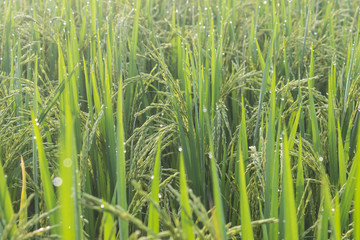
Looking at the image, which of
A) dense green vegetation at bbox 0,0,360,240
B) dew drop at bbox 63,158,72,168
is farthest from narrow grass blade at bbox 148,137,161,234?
dew drop at bbox 63,158,72,168

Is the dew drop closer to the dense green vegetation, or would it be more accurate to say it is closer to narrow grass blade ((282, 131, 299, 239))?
the dense green vegetation

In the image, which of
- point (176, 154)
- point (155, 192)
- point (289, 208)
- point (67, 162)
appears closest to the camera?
point (67, 162)

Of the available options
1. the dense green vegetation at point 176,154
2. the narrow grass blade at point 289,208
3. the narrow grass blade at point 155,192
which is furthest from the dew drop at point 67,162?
the narrow grass blade at point 289,208

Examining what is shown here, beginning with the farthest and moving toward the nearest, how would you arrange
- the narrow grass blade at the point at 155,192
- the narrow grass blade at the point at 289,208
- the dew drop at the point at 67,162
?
1. the narrow grass blade at the point at 155,192
2. the narrow grass blade at the point at 289,208
3. the dew drop at the point at 67,162

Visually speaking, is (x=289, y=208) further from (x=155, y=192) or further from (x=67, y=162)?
(x=67, y=162)

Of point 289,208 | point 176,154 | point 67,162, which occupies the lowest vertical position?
point 176,154

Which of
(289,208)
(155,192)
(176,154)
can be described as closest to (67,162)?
(155,192)

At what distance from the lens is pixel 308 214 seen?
1.35 meters

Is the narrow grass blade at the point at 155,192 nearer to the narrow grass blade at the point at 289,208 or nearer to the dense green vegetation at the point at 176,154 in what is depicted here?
the dense green vegetation at the point at 176,154

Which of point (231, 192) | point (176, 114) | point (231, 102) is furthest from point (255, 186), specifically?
point (231, 102)

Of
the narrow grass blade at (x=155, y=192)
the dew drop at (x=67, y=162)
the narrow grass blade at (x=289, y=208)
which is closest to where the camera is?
the dew drop at (x=67, y=162)

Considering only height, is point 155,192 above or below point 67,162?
below

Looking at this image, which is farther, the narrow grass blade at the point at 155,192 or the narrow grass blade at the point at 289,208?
the narrow grass blade at the point at 155,192

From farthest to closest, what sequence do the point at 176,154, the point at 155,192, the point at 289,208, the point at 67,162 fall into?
the point at 176,154 → the point at 155,192 → the point at 289,208 → the point at 67,162
